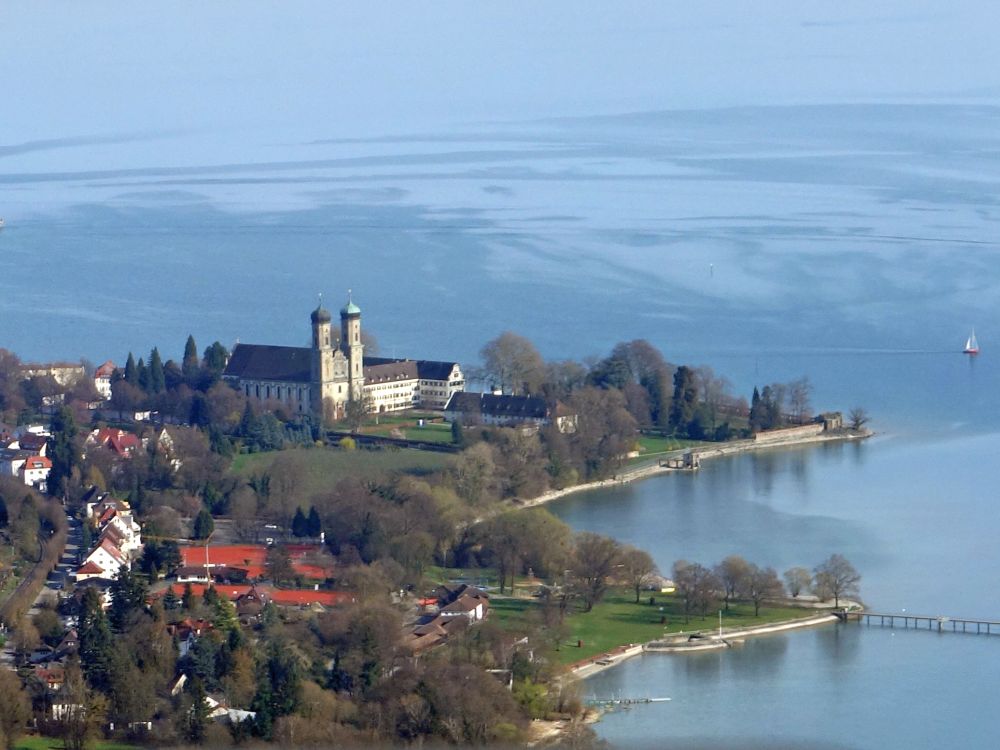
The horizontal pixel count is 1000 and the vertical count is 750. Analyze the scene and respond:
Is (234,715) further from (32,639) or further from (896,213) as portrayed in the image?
(896,213)

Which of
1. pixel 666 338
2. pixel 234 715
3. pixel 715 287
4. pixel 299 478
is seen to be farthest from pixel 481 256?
pixel 234 715

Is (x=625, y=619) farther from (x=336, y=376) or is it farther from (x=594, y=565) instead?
(x=336, y=376)

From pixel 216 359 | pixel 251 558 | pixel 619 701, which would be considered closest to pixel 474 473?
pixel 251 558

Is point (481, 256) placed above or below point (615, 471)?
above

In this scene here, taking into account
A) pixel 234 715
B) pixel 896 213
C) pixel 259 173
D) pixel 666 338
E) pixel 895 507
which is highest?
pixel 259 173

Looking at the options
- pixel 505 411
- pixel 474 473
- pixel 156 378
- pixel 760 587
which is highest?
pixel 156 378
